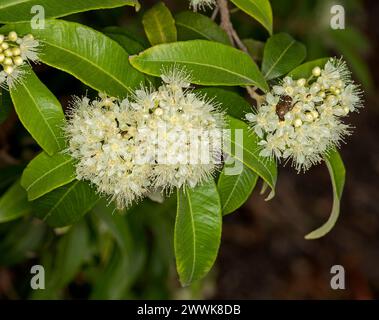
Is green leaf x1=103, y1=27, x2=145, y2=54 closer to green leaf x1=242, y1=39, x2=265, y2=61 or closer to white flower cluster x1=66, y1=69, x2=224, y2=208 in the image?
white flower cluster x1=66, y1=69, x2=224, y2=208

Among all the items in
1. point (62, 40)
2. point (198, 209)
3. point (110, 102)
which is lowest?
point (198, 209)

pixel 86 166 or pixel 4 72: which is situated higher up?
pixel 4 72

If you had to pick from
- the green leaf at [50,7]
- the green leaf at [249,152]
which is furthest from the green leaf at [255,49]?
the green leaf at [50,7]

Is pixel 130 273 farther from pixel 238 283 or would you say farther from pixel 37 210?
pixel 238 283

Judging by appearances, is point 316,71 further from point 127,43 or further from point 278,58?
point 127,43

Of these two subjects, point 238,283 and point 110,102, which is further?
point 238,283

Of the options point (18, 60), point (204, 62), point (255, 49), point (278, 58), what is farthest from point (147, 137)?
point (255, 49)

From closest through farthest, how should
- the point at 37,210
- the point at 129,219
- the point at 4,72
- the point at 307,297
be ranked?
the point at 4,72
the point at 37,210
the point at 129,219
the point at 307,297
